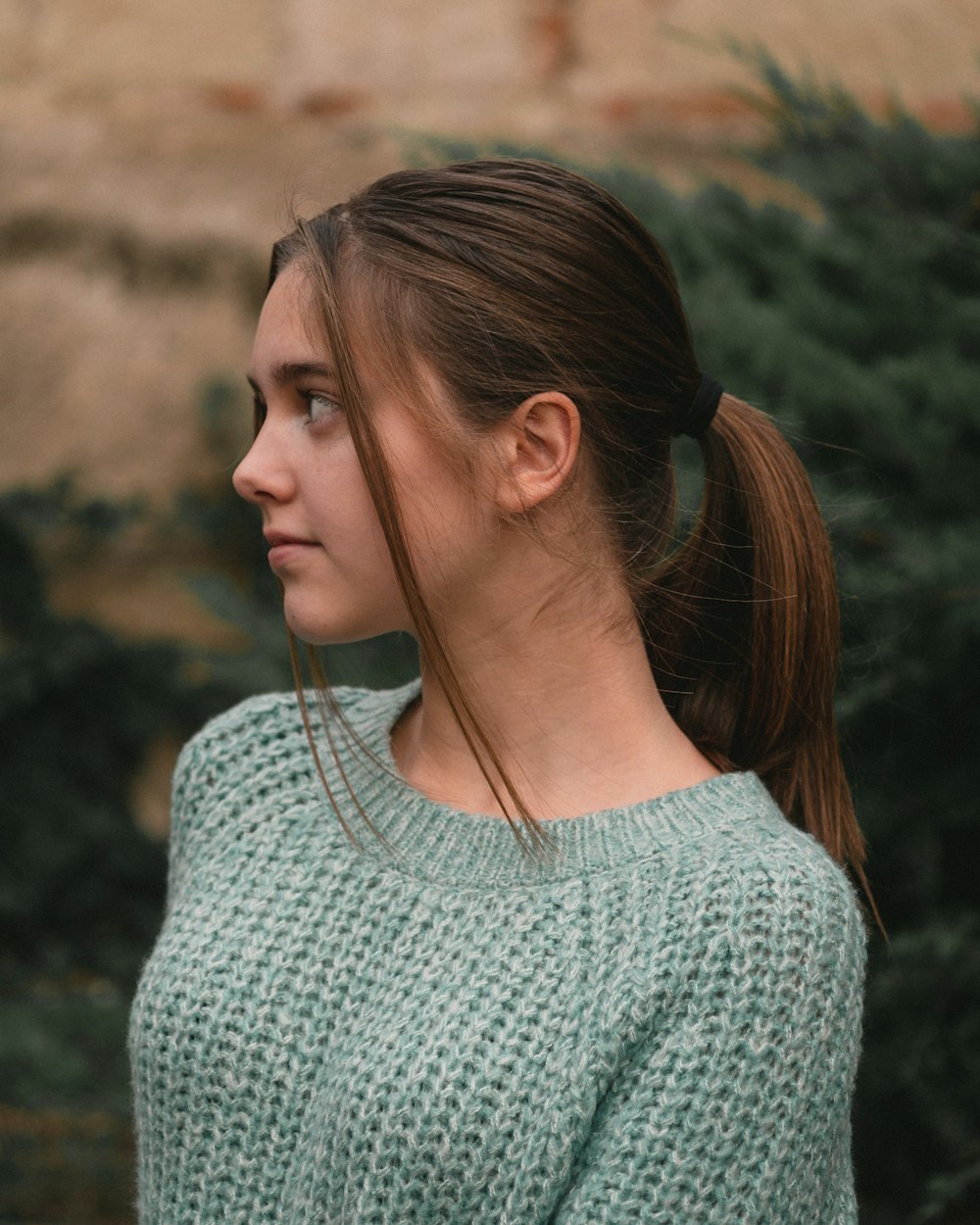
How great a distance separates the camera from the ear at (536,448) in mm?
1333

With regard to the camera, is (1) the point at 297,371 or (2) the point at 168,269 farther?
(2) the point at 168,269

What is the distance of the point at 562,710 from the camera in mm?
1413

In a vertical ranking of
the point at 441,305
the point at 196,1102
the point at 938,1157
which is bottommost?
the point at 938,1157

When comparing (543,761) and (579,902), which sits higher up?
(543,761)

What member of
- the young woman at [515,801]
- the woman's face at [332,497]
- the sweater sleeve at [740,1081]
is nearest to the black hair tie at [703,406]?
the young woman at [515,801]

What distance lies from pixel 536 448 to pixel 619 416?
100mm

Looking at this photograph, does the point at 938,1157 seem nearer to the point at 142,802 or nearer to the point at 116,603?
the point at 142,802

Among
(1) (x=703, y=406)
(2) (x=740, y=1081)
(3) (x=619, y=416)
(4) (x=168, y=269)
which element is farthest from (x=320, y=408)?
(4) (x=168, y=269)

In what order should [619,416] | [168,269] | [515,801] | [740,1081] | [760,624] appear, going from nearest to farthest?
[740,1081]
[515,801]
[619,416]
[760,624]
[168,269]

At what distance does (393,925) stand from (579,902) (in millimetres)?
197

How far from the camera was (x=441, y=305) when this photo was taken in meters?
1.30

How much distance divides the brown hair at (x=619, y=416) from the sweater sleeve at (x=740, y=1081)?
0.78ft

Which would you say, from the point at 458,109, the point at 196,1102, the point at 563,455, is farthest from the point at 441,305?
the point at 458,109

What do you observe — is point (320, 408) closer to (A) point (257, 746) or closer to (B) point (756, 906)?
(A) point (257, 746)
